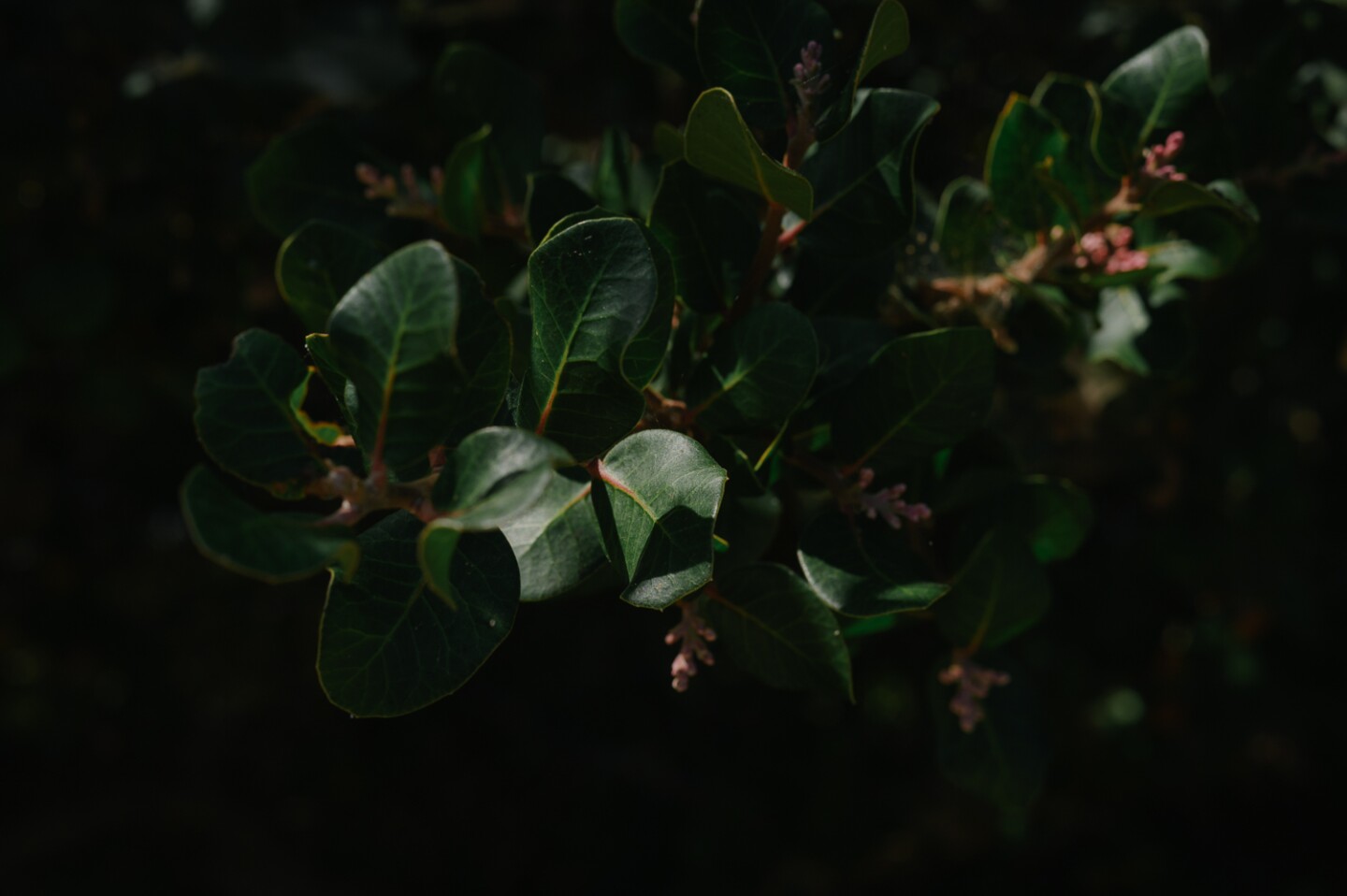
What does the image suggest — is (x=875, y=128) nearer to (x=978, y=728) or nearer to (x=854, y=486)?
(x=854, y=486)

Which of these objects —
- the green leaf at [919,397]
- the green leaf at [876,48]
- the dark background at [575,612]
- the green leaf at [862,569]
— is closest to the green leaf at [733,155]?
the green leaf at [876,48]

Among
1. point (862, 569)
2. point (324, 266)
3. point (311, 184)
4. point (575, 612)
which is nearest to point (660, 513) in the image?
point (862, 569)

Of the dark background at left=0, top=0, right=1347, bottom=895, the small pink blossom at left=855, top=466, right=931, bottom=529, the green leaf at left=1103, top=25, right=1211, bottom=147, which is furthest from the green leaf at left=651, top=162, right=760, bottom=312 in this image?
the dark background at left=0, top=0, right=1347, bottom=895

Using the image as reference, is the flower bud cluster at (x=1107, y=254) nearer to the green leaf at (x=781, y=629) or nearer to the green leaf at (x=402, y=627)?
the green leaf at (x=781, y=629)

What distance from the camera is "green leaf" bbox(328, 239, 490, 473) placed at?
0.63m

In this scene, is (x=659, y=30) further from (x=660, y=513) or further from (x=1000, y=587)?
(x=1000, y=587)

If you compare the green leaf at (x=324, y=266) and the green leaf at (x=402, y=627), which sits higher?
the green leaf at (x=324, y=266)

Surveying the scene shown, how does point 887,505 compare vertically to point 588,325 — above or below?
below

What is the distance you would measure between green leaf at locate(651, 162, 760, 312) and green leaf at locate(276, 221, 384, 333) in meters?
0.26

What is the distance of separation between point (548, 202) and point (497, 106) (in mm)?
311

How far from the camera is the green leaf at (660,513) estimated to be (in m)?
0.71

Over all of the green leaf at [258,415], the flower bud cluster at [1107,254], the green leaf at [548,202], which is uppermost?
the green leaf at [258,415]

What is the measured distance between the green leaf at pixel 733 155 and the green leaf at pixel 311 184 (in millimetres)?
550

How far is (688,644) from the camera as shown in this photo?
0.84 m
